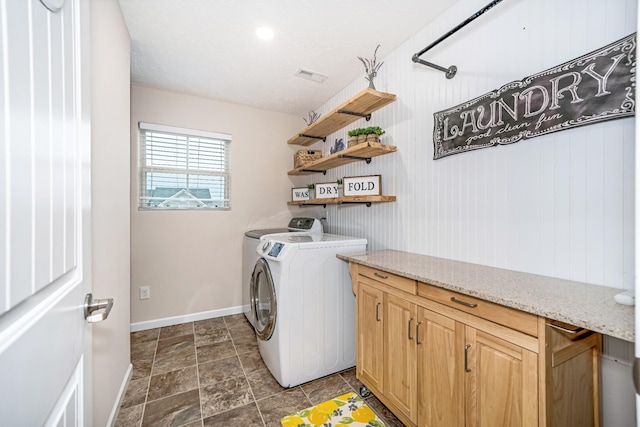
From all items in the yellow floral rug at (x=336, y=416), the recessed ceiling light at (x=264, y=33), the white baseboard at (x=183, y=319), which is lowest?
the yellow floral rug at (x=336, y=416)

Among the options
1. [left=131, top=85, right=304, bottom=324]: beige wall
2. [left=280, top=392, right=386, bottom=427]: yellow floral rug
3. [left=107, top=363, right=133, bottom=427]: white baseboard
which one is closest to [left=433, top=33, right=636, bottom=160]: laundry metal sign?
[left=280, top=392, right=386, bottom=427]: yellow floral rug

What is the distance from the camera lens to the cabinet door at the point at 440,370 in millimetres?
1165

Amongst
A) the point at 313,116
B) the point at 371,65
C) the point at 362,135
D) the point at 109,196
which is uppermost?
the point at 371,65

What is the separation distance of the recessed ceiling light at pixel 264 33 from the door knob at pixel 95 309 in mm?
1959

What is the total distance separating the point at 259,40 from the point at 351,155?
3.77ft

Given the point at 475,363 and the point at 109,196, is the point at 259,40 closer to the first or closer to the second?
the point at 109,196

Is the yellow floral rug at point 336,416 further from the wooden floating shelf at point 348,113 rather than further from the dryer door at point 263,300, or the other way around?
the wooden floating shelf at point 348,113

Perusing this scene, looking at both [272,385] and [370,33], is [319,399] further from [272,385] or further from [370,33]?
[370,33]

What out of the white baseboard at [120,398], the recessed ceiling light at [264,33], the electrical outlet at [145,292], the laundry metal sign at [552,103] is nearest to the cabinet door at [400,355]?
the laundry metal sign at [552,103]

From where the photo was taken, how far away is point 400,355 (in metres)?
1.48

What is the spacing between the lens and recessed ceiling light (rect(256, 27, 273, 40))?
191cm

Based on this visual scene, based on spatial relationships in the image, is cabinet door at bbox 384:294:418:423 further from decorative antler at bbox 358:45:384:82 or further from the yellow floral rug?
decorative antler at bbox 358:45:384:82

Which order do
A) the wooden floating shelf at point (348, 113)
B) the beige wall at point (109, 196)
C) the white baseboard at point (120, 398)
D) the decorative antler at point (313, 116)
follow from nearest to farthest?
the beige wall at point (109, 196) < the white baseboard at point (120, 398) < the wooden floating shelf at point (348, 113) < the decorative antler at point (313, 116)

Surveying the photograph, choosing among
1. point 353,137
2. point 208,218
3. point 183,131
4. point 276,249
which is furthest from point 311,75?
point 208,218
